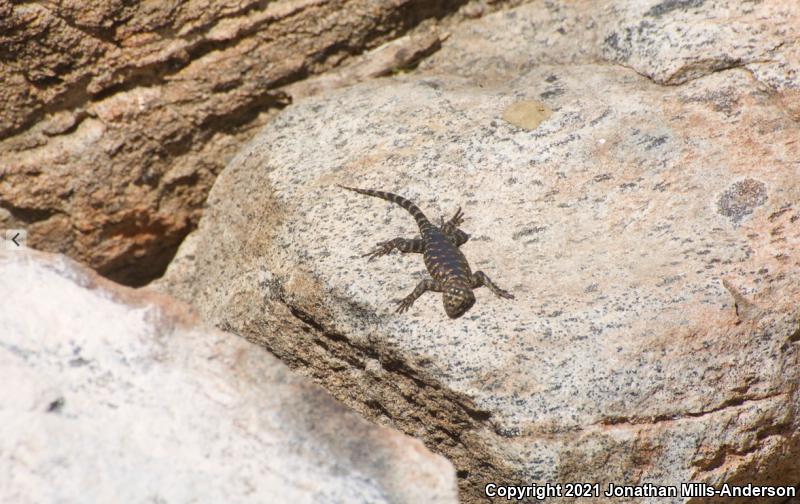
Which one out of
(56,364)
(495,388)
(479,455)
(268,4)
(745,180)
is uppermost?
(268,4)

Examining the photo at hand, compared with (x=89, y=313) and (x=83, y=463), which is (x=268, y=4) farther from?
(x=83, y=463)

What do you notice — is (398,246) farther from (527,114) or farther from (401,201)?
(527,114)

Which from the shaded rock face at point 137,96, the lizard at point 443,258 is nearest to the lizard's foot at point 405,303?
the lizard at point 443,258

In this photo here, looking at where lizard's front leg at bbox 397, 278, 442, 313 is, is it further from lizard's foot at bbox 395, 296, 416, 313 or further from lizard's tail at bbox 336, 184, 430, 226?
lizard's tail at bbox 336, 184, 430, 226

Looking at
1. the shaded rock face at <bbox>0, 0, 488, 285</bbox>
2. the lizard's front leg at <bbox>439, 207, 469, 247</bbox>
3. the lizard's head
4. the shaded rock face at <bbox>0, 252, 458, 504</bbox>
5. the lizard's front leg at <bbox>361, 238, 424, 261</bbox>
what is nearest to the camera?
the shaded rock face at <bbox>0, 252, 458, 504</bbox>

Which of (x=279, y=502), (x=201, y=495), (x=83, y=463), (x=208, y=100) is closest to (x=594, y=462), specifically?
(x=279, y=502)

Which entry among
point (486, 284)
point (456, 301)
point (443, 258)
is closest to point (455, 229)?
point (443, 258)

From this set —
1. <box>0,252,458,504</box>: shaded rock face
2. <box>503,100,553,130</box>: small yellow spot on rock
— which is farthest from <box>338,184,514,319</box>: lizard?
<box>0,252,458,504</box>: shaded rock face
